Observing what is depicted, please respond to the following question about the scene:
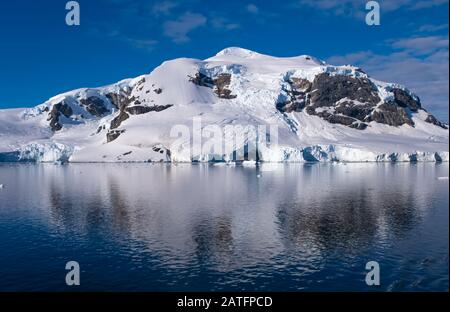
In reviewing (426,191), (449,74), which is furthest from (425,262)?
(426,191)

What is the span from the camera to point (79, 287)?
30906 mm

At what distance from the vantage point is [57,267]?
1369 inches

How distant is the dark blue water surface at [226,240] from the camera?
105 feet

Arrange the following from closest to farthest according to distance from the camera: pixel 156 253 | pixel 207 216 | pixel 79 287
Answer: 1. pixel 79 287
2. pixel 156 253
3. pixel 207 216

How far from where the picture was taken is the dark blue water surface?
3203 centimetres

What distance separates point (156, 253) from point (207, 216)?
57.1ft

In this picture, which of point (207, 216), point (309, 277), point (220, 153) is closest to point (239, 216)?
point (207, 216)

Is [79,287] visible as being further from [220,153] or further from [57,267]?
[220,153]

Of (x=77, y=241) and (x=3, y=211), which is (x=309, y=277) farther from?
Result: (x=3, y=211)

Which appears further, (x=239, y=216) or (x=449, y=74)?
(x=239, y=216)

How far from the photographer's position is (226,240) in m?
43.3

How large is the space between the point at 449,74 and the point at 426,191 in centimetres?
6155

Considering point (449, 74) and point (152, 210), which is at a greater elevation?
point (449, 74)

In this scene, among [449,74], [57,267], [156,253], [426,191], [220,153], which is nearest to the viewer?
[449,74]
